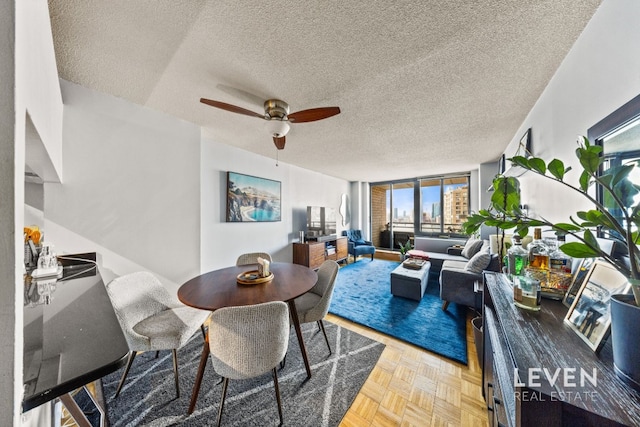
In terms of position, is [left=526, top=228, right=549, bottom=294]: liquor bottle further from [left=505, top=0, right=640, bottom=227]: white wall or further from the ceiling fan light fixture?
the ceiling fan light fixture

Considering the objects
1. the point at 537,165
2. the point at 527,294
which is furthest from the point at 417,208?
the point at 537,165

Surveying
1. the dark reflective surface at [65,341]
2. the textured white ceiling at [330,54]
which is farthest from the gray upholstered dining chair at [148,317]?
the textured white ceiling at [330,54]

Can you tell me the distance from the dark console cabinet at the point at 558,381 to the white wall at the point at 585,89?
901 millimetres

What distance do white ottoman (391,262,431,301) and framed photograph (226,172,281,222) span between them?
2.45 meters

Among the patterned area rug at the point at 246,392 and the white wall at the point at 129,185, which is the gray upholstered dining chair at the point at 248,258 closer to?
the white wall at the point at 129,185

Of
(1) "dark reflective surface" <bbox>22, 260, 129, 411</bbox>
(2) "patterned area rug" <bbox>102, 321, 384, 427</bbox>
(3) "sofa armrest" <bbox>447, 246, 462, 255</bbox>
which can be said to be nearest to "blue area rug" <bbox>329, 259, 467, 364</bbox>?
(2) "patterned area rug" <bbox>102, 321, 384, 427</bbox>

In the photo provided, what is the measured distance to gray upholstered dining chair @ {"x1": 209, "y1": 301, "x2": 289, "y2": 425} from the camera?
1.15m

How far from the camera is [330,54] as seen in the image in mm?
1429

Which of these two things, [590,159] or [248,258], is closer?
[590,159]

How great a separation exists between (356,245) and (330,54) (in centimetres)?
487

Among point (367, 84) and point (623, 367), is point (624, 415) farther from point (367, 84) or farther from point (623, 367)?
point (367, 84)

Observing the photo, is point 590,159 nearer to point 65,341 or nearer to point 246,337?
point 246,337

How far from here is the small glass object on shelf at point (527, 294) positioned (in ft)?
3.18

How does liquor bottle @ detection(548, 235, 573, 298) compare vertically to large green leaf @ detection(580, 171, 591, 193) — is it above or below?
below
